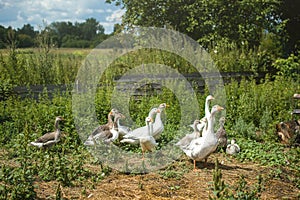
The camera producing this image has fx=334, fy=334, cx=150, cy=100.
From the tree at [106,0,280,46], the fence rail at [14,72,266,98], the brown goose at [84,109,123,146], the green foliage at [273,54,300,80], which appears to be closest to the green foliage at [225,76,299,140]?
the fence rail at [14,72,266,98]

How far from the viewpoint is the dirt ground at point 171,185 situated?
3789 millimetres

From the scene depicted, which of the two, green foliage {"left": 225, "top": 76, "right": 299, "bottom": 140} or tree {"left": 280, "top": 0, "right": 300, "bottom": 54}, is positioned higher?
tree {"left": 280, "top": 0, "right": 300, "bottom": 54}

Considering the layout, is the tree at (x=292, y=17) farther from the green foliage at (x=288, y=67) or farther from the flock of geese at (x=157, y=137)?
the flock of geese at (x=157, y=137)

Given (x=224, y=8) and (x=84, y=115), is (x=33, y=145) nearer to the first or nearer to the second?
(x=84, y=115)

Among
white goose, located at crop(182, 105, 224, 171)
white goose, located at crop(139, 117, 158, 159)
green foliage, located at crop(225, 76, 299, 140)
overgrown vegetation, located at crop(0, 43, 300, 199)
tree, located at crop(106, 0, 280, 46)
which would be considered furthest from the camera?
tree, located at crop(106, 0, 280, 46)

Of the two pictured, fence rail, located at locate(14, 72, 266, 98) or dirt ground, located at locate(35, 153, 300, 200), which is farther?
fence rail, located at locate(14, 72, 266, 98)

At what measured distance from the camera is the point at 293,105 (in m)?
7.58

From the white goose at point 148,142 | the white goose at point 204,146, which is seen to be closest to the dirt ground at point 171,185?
the white goose at point 204,146

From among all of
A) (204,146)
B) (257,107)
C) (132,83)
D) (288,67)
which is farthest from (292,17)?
(204,146)

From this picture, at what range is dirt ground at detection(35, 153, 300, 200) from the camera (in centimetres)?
379

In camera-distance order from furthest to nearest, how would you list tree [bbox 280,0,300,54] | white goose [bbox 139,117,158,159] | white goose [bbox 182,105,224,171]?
tree [bbox 280,0,300,54] < white goose [bbox 139,117,158,159] < white goose [bbox 182,105,224,171]

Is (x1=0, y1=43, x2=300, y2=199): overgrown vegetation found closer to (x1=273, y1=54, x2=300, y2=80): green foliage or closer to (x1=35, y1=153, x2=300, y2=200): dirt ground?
(x1=35, y1=153, x2=300, y2=200): dirt ground

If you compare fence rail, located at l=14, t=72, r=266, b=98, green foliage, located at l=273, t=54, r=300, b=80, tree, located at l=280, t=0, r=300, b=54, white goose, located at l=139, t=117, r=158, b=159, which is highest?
tree, located at l=280, t=0, r=300, b=54

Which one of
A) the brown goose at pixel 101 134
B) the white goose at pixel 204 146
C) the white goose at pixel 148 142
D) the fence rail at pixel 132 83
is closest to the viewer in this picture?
the white goose at pixel 204 146
